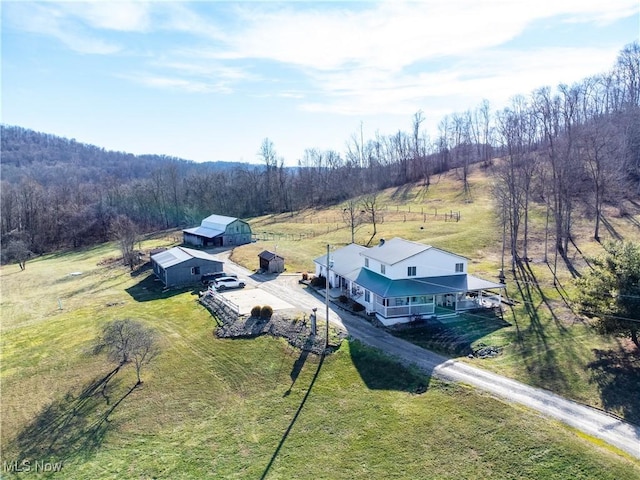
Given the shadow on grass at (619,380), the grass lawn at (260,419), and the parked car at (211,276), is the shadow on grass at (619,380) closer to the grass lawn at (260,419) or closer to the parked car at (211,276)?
the grass lawn at (260,419)

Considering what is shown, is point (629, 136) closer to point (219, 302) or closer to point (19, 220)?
point (219, 302)

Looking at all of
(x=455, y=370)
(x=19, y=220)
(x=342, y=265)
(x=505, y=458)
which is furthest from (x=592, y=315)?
(x=19, y=220)

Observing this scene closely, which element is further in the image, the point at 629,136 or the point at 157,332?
the point at 629,136

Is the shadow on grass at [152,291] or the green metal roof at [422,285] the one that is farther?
the shadow on grass at [152,291]

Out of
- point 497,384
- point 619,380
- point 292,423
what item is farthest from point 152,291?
point 619,380

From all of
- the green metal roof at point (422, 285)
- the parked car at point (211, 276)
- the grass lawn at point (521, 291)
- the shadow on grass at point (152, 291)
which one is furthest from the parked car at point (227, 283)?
the green metal roof at point (422, 285)

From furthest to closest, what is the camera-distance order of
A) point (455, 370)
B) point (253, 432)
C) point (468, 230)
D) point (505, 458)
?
point (468, 230), point (455, 370), point (253, 432), point (505, 458)

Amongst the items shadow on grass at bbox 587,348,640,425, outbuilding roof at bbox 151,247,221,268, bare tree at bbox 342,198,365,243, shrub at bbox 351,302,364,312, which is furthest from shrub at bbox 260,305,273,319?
bare tree at bbox 342,198,365,243
